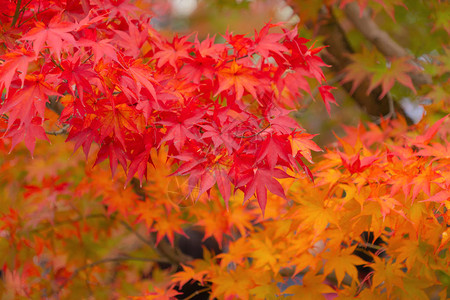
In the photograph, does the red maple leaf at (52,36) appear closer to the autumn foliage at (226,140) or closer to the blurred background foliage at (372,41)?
the autumn foliage at (226,140)

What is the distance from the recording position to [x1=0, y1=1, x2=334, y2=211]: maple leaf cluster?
94cm

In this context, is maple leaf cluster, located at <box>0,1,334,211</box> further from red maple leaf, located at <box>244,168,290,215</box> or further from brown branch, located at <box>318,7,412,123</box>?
brown branch, located at <box>318,7,412,123</box>

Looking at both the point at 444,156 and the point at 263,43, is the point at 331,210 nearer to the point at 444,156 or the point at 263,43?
the point at 444,156

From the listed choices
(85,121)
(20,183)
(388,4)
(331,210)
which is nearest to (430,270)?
(331,210)

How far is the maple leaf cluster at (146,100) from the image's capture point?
3.07ft

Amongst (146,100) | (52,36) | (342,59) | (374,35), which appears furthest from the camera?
(342,59)

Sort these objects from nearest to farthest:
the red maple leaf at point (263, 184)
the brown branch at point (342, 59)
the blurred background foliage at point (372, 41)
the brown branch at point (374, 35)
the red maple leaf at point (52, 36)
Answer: the red maple leaf at point (52, 36) → the red maple leaf at point (263, 184) → the blurred background foliage at point (372, 41) → the brown branch at point (374, 35) → the brown branch at point (342, 59)

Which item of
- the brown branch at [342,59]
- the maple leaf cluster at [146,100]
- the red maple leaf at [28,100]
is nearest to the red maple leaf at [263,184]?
the maple leaf cluster at [146,100]

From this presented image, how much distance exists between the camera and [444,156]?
124 centimetres

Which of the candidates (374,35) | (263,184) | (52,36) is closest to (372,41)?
(374,35)

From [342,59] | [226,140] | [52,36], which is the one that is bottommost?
[342,59]

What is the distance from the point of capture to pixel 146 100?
1.02 m

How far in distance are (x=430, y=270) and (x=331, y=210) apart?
1.33 ft

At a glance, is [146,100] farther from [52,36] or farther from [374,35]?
[374,35]
